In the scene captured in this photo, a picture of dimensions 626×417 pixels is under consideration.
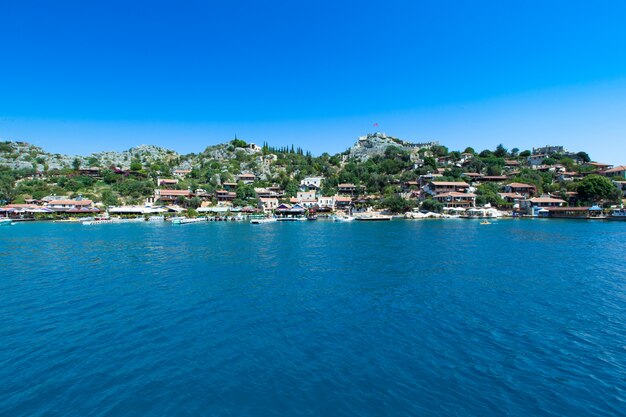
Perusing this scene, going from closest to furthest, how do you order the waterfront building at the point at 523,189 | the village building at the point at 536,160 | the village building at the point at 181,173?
1. the waterfront building at the point at 523,189
2. the village building at the point at 181,173
3. the village building at the point at 536,160

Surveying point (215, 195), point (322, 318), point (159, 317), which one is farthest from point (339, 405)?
point (215, 195)

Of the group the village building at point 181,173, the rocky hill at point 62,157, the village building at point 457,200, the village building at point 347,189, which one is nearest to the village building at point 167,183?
Result: the village building at point 181,173

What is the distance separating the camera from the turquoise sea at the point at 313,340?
848 cm

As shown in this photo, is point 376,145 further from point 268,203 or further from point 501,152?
point 268,203

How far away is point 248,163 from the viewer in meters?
128

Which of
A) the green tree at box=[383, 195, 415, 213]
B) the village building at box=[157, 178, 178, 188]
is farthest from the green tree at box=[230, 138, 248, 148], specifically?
the green tree at box=[383, 195, 415, 213]

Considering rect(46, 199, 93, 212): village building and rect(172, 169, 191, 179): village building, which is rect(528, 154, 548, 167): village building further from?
rect(46, 199, 93, 212): village building

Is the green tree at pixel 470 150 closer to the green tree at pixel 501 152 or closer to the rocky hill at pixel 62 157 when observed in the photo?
the green tree at pixel 501 152

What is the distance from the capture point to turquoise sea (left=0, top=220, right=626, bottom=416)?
8.48 metres

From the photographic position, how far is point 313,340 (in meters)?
12.0

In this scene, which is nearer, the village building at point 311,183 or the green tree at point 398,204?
the green tree at point 398,204

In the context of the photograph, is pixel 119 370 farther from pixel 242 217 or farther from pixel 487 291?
pixel 242 217

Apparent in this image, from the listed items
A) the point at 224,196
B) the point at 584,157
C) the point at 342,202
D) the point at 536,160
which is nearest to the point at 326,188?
the point at 342,202

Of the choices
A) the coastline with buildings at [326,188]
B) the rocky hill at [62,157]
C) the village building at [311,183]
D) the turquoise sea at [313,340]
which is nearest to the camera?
the turquoise sea at [313,340]
